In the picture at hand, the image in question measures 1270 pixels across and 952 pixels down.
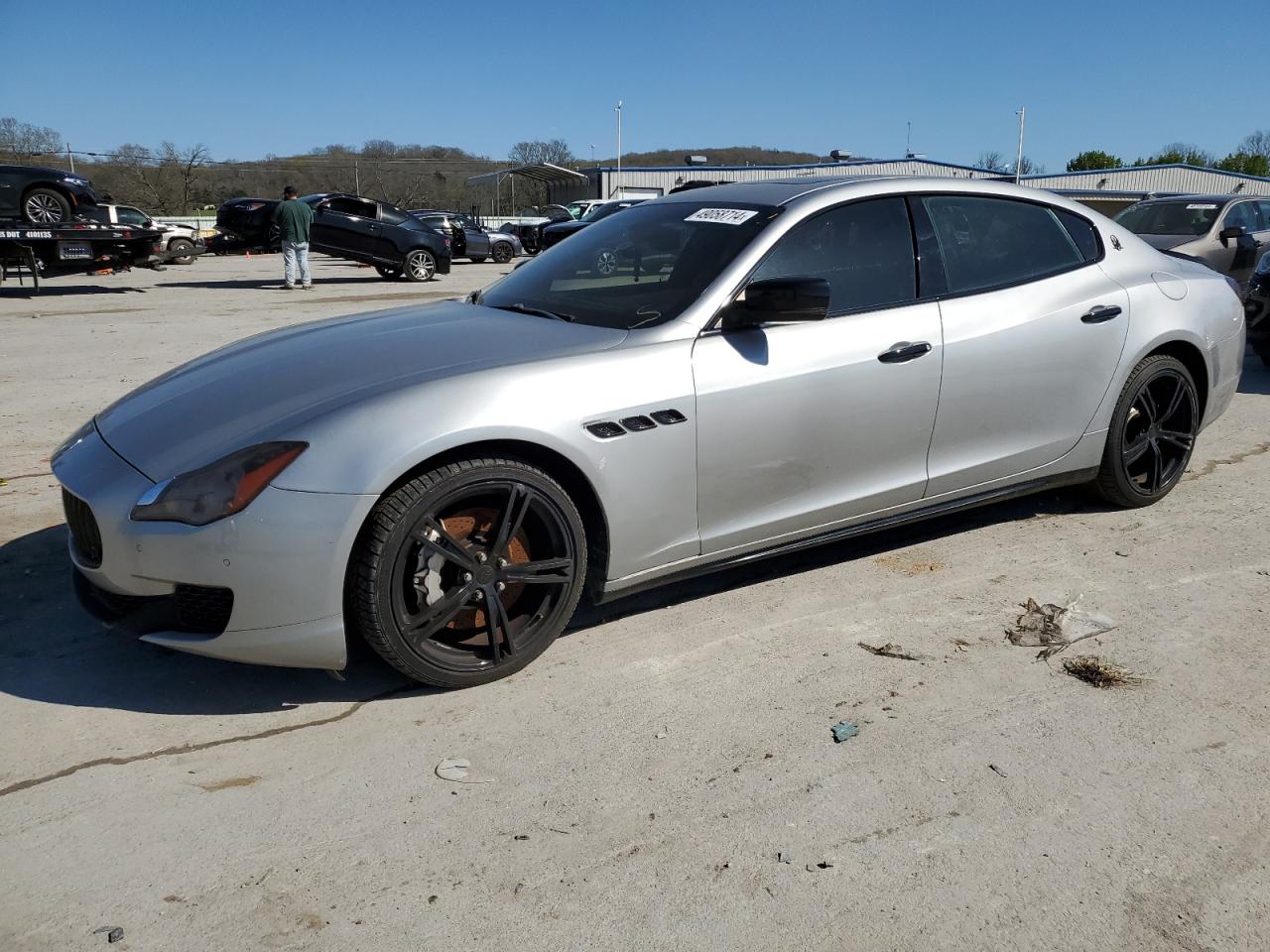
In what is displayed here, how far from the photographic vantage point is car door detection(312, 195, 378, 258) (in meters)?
19.7

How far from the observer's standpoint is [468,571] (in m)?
3.10

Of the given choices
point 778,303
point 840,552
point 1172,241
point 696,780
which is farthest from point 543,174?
point 696,780

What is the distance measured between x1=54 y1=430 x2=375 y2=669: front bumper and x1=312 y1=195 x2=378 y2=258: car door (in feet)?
58.2

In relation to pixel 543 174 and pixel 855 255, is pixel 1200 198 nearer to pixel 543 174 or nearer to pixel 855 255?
pixel 855 255

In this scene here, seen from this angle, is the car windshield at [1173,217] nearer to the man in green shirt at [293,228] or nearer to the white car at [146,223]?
the man in green shirt at [293,228]

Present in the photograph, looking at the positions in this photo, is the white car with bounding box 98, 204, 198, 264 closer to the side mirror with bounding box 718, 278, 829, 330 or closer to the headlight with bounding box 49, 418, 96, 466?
the headlight with bounding box 49, 418, 96, 466

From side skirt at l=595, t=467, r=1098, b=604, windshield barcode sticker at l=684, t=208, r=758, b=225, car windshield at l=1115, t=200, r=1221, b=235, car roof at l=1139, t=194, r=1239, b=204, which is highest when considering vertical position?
car roof at l=1139, t=194, r=1239, b=204

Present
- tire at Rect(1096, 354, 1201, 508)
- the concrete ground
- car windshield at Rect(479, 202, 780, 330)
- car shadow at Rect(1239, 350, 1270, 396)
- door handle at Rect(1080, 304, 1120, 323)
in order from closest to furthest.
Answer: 1. the concrete ground
2. car windshield at Rect(479, 202, 780, 330)
3. door handle at Rect(1080, 304, 1120, 323)
4. tire at Rect(1096, 354, 1201, 508)
5. car shadow at Rect(1239, 350, 1270, 396)

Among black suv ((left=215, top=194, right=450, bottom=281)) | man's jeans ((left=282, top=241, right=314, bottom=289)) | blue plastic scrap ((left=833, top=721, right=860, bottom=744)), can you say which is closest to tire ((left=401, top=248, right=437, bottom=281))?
black suv ((left=215, top=194, right=450, bottom=281))

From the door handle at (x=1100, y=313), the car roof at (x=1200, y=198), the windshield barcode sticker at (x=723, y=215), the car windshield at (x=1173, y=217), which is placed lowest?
the door handle at (x=1100, y=313)

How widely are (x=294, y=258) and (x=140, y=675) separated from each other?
15.5m

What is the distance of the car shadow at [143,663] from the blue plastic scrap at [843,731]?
1.03 m

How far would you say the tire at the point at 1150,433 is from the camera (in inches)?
182

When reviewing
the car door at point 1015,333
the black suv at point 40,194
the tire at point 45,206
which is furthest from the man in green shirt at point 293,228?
the car door at point 1015,333
